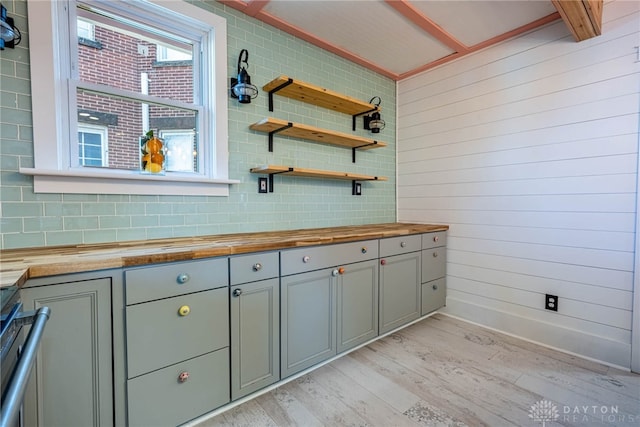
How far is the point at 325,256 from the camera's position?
1.90 m

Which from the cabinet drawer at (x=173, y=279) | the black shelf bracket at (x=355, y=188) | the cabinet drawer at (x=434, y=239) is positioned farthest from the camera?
the black shelf bracket at (x=355, y=188)

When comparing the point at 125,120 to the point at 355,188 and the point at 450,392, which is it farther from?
the point at 450,392

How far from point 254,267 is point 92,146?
113 cm

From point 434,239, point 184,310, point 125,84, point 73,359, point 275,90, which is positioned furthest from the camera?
point 434,239

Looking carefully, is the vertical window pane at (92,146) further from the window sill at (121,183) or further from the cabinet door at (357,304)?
the cabinet door at (357,304)

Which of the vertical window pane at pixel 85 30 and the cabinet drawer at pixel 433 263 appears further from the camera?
the cabinet drawer at pixel 433 263

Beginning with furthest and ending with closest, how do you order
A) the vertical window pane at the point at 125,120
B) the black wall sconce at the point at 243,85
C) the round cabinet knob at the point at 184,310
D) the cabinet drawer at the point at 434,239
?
the cabinet drawer at the point at 434,239
the black wall sconce at the point at 243,85
the vertical window pane at the point at 125,120
the round cabinet knob at the point at 184,310

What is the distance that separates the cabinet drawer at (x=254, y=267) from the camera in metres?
1.53

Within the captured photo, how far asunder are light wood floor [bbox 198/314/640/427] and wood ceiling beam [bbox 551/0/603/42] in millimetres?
2264

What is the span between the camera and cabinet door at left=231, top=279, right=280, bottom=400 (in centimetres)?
154

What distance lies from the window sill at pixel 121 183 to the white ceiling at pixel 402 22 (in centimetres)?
126

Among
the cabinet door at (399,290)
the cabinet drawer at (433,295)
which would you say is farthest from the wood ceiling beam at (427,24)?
the cabinet drawer at (433,295)

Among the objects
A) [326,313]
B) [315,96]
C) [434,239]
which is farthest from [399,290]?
[315,96]

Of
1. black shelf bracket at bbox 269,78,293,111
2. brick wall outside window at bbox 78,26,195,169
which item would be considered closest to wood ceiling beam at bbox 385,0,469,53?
black shelf bracket at bbox 269,78,293,111
